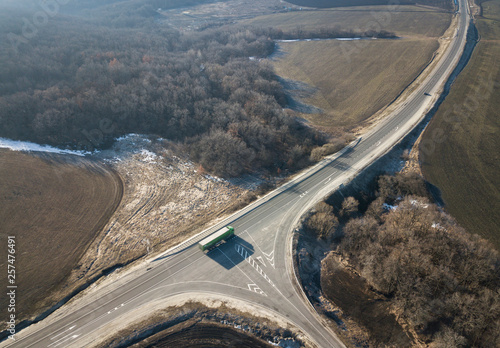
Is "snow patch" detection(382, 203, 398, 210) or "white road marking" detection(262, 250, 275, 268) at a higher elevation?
"snow patch" detection(382, 203, 398, 210)

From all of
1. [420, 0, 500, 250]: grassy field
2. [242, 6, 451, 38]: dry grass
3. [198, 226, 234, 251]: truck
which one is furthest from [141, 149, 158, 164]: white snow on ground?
[242, 6, 451, 38]: dry grass

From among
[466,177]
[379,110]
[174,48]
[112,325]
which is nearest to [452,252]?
[466,177]

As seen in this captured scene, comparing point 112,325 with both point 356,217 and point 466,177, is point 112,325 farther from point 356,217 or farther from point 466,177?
point 466,177

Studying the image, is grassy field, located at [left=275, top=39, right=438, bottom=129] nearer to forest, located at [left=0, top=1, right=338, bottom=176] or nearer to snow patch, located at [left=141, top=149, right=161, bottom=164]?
forest, located at [left=0, top=1, right=338, bottom=176]

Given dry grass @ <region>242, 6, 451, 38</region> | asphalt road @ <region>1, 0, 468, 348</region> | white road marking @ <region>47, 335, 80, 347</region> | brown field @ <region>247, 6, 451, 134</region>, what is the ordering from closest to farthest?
white road marking @ <region>47, 335, 80, 347</region>
asphalt road @ <region>1, 0, 468, 348</region>
brown field @ <region>247, 6, 451, 134</region>
dry grass @ <region>242, 6, 451, 38</region>

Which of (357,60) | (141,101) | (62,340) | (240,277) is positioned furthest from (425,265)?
(357,60)

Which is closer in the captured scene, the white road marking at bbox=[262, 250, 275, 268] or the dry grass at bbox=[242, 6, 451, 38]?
the white road marking at bbox=[262, 250, 275, 268]
